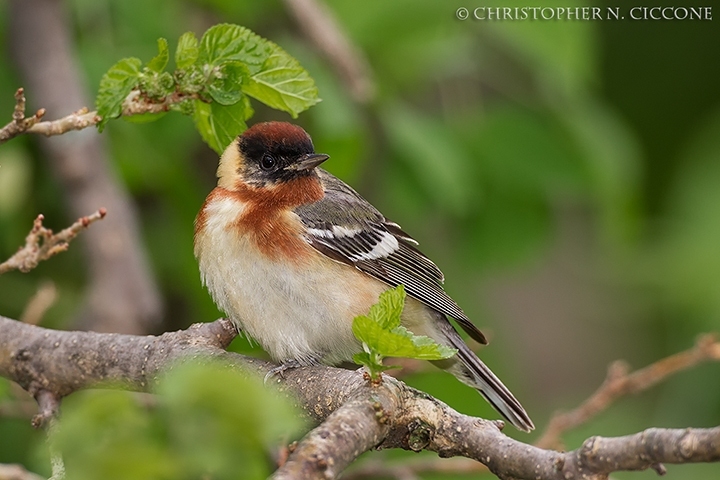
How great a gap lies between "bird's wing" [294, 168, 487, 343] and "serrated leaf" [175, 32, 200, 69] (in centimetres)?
135

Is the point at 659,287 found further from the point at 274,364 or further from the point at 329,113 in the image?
the point at 274,364

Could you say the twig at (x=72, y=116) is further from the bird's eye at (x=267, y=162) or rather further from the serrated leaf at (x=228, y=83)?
the bird's eye at (x=267, y=162)

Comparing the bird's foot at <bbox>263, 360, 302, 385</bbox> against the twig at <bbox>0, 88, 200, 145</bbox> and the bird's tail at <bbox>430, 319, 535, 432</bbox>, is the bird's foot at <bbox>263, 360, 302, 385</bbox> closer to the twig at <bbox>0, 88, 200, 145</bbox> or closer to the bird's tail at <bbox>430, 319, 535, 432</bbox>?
the twig at <bbox>0, 88, 200, 145</bbox>

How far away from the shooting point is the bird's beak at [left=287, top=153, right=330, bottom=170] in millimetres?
4023

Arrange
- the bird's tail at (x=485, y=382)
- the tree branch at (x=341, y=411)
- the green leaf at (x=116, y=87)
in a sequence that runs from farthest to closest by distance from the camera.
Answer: the bird's tail at (x=485, y=382) < the green leaf at (x=116, y=87) < the tree branch at (x=341, y=411)

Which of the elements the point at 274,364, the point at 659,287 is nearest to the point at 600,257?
Answer: the point at 659,287

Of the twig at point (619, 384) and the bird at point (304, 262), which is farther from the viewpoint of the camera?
the bird at point (304, 262)

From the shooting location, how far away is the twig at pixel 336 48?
499 cm

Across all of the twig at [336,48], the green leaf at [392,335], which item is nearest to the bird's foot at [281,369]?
the green leaf at [392,335]

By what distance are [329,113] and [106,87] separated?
194 centimetres

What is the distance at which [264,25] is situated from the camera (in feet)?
19.2

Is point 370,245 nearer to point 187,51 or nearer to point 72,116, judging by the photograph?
point 187,51

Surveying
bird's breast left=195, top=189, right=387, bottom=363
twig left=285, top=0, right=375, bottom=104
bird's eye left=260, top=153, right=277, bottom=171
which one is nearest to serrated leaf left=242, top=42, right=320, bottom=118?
bird's breast left=195, top=189, right=387, bottom=363

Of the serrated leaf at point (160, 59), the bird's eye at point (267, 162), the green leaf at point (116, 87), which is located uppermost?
the serrated leaf at point (160, 59)
